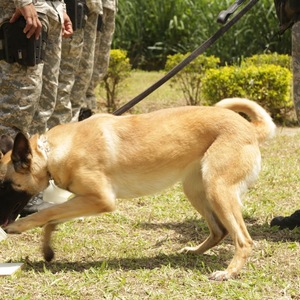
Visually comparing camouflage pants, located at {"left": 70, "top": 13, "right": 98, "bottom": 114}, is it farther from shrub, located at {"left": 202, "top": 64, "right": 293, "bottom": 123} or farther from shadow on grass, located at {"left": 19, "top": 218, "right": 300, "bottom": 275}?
shrub, located at {"left": 202, "top": 64, "right": 293, "bottom": 123}

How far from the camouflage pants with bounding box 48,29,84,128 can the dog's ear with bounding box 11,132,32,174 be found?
6.90 feet

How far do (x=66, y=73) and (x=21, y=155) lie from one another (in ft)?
7.74

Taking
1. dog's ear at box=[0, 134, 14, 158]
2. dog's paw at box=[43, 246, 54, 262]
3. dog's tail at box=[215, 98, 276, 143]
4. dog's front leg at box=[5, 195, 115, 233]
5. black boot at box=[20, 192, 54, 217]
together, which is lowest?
black boot at box=[20, 192, 54, 217]

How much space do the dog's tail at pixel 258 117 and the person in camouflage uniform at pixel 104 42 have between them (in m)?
2.94

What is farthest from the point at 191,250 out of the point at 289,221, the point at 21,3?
the point at 21,3

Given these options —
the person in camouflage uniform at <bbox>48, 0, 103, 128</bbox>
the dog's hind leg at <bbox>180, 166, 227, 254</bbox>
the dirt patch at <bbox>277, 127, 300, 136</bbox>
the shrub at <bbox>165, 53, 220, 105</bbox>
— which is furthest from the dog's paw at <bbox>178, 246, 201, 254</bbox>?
the shrub at <bbox>165, 53, 220, 105</bbox>

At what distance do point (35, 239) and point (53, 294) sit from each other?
1167 millimetres

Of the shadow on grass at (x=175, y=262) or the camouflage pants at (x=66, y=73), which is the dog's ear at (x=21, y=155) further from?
the camouflage pants at (x=66, y=73)

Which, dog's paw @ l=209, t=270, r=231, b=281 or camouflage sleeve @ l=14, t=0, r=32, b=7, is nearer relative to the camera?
dog's paw @ l=209, t=270, r=231, b=281

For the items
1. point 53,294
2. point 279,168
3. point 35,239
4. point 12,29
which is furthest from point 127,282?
point 279,168

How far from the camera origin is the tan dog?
437 cm

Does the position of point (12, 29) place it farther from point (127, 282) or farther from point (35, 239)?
point (127, 282)

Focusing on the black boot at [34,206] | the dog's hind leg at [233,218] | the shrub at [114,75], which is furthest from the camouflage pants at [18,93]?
the shrub at [114,75]

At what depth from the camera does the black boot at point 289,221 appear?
5312 millimetres
